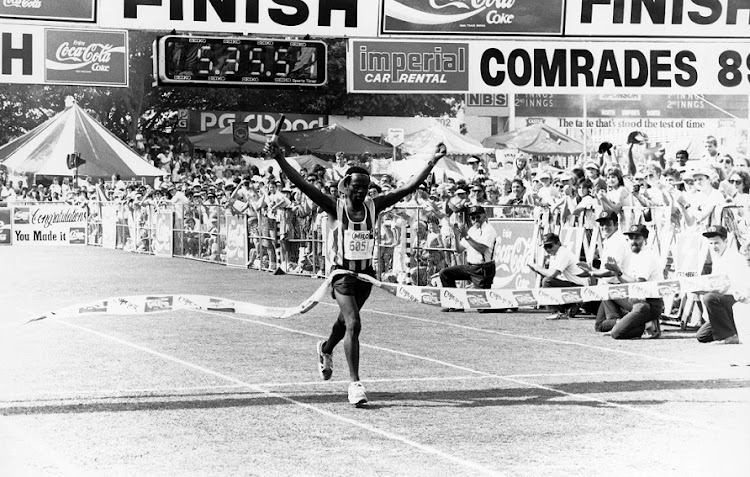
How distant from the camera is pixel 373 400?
10.3 meters

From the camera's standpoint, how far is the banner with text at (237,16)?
50.5 ft

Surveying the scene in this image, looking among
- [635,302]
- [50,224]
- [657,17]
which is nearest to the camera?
[635,302]

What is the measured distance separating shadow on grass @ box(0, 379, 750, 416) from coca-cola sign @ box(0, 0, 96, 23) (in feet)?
19.3

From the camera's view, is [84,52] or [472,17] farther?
[84,52]

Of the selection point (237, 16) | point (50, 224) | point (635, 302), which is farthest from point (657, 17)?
point (50, 224)

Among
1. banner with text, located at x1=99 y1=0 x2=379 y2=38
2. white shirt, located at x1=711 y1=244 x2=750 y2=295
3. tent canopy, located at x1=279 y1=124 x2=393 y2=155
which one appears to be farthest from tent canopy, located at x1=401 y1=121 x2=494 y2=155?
white shirt, located at x1=711 y1=244 x2=750 y2=295

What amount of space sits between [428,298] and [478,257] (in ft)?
24.1

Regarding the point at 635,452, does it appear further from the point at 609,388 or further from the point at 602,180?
the point at 602,180

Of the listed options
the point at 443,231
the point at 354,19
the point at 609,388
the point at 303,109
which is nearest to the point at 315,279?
the point at 443,231

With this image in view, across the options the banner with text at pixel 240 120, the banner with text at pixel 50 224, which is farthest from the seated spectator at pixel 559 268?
the banner with text at pixel 240 120

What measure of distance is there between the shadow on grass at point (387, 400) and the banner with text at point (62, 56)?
6484 mm

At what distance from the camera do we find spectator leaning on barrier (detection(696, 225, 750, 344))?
516 inches

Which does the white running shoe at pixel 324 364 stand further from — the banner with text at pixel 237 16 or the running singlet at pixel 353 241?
the banner with text at pixel 237 16

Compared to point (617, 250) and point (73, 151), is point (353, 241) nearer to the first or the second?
point (617, 250)
